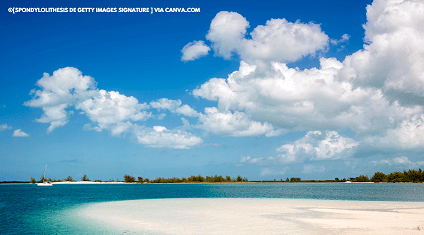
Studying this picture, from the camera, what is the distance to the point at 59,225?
1129 inches

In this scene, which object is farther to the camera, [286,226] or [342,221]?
[342,221]

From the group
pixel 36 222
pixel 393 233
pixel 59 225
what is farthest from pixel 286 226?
pixel 36 222

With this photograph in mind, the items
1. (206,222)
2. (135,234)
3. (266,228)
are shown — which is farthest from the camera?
(206,222)

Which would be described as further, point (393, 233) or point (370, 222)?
point (370, 222)

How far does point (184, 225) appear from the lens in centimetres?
2662

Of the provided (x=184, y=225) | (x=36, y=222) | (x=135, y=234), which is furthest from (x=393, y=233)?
(x=36, y=222)

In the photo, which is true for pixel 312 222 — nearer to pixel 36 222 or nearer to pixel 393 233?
pixel 393 233

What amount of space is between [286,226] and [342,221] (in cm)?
609

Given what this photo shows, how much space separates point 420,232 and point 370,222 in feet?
19.3

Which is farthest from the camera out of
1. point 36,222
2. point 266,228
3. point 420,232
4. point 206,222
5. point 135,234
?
point 36,222

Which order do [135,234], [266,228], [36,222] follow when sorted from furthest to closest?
[36,222]
[266,228]
[135,234]

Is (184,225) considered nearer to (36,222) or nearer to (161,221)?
(161,221)

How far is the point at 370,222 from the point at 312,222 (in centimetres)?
491

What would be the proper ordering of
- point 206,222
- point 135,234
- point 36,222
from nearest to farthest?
Result: point 135,234 < point 206,222 < point 36,222
